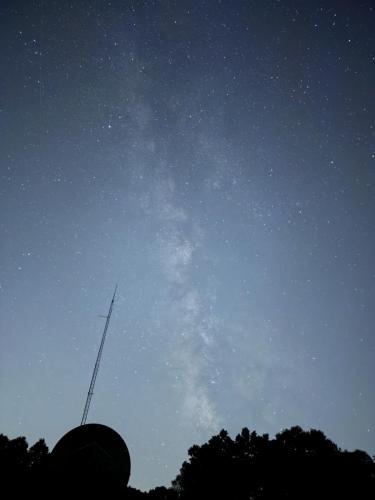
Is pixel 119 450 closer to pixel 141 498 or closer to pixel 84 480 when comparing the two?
pixel 84 480

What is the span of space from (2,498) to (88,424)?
9.74 metres

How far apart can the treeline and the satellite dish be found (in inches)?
455

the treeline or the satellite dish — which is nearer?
the satellite dish

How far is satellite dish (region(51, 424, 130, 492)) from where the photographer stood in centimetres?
1449

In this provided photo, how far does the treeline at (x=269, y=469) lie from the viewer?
26.9 metres

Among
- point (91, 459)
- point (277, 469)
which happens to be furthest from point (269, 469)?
point (91, 459)

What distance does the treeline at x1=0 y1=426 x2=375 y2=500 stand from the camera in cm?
2686

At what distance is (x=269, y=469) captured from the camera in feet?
99.3

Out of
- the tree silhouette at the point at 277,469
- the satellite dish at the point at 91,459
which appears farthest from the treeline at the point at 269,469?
the satellite dish at the point at 91,459

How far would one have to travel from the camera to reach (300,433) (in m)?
32.1

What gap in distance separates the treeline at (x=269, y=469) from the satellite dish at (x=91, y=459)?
37.9ft

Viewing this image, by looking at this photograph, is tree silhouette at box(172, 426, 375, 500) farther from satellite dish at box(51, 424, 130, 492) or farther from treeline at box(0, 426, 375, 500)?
satellite dish at box(51, 424, 130, 492)

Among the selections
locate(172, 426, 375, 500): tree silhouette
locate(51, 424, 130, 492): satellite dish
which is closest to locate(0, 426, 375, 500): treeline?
locate(172, 426, 375, 500): tree silhouette

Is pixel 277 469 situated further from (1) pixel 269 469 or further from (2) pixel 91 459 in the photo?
(2) pixel 91 459
